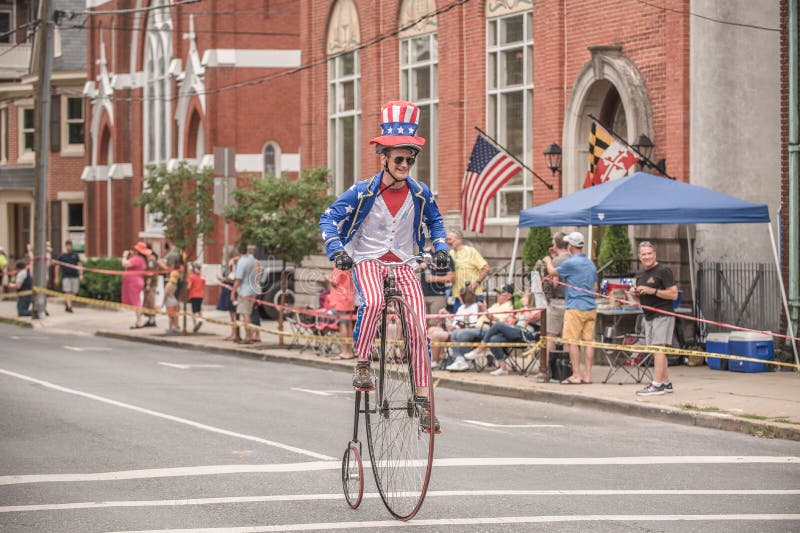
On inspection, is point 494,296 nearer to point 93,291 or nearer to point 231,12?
point 231,12

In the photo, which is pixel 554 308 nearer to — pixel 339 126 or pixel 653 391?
pixel 653 391

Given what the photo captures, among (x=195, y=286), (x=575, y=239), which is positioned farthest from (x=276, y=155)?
(x=575, y=239)

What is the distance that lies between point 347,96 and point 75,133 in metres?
23.0

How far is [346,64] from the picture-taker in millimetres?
30703

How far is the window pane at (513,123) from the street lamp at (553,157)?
160 cm

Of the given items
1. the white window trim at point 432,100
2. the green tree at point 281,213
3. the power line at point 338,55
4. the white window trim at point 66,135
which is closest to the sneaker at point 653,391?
the green tree at point 281,213

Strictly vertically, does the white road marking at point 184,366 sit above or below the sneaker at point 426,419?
below

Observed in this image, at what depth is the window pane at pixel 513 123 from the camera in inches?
983

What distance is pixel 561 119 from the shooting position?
77.2 ft

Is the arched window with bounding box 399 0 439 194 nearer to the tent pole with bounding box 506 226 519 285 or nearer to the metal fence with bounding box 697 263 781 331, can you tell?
the tent pole with bounding box 506 226 519 285

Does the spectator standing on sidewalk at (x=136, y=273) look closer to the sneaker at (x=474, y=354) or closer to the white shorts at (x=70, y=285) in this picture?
the white shorts at (x=70, y=285)

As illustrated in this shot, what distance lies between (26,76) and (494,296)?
31.7 m

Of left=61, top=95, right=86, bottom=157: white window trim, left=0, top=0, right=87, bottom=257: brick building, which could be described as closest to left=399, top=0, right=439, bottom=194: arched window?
left=61, top=95, right=86, bottom=157: white window trim

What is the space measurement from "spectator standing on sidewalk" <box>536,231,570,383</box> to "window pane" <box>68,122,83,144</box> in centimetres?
3538
